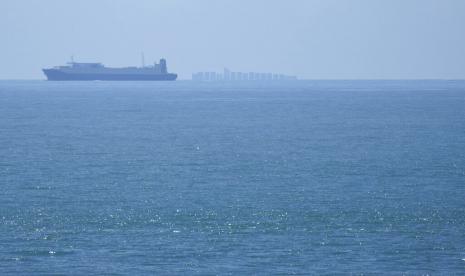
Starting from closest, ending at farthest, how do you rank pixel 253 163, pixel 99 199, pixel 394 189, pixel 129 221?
pixel 129 221 < pixel 99 199 < pixel 394 189 < pixel 253 163

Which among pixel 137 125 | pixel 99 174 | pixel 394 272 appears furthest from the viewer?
pixel 137 125

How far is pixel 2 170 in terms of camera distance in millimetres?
42531

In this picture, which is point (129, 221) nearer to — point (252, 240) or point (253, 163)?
point (252, 240)

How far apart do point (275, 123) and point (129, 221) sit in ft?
173

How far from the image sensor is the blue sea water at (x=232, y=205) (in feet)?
81.5

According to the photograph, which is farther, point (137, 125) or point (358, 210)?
point (137, 125)

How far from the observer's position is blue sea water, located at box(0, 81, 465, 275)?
81.5 ft

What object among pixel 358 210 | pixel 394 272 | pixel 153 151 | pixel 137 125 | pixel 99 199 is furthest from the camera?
pixel 137 125

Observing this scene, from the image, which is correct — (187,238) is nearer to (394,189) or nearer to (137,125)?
(394,189)

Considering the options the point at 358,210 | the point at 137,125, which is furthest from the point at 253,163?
the point at 137,125

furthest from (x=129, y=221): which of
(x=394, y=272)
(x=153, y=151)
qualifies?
(x=153, y=151)

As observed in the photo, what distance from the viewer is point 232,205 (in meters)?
32.7

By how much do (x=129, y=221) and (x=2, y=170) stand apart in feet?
47.7

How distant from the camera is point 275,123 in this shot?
82.1m
